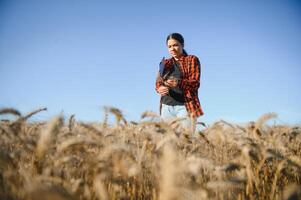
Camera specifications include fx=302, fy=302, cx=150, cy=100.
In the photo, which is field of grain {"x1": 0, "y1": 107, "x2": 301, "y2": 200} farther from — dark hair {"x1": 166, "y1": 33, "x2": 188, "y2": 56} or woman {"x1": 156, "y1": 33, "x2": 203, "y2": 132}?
dark hair {"x1": 166, "y1": 33, "x2": 188, "y2": 56}

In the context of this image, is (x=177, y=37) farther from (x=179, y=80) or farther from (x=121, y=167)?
(x=121, y=167)

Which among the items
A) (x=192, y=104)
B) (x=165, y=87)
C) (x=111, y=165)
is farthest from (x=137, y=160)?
(x=192, y=104)

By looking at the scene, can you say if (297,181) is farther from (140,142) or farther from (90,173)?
(90,173)

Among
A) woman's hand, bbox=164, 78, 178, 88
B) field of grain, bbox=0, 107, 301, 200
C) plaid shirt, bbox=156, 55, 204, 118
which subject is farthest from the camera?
plaid shirt, bbox=156, 55, 204, 118

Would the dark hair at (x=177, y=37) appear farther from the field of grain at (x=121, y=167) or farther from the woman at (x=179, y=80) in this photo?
the field of grain at (x=121, y=167)

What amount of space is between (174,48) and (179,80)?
0.52 meters

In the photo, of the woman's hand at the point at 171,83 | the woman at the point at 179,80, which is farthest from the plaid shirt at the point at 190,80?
the woman's hand at the point at 171,83

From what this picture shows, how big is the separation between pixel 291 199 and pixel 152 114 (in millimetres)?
1432

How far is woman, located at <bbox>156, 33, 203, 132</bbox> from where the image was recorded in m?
4.60

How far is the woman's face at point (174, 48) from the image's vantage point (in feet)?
15.4

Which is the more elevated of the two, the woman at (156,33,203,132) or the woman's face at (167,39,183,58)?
the woman's face at (167,39,183,58)

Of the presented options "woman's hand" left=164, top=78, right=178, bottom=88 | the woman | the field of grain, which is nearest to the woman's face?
the woman

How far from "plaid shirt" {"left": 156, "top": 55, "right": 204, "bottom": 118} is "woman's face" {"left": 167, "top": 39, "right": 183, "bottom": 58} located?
0.31ft

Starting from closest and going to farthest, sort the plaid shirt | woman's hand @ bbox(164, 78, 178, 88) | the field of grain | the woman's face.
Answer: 1. the field of grain
2. woman's hand @ bbox(164, 78, 178, 88)
3. the plaid shirt
4. the woman's face
